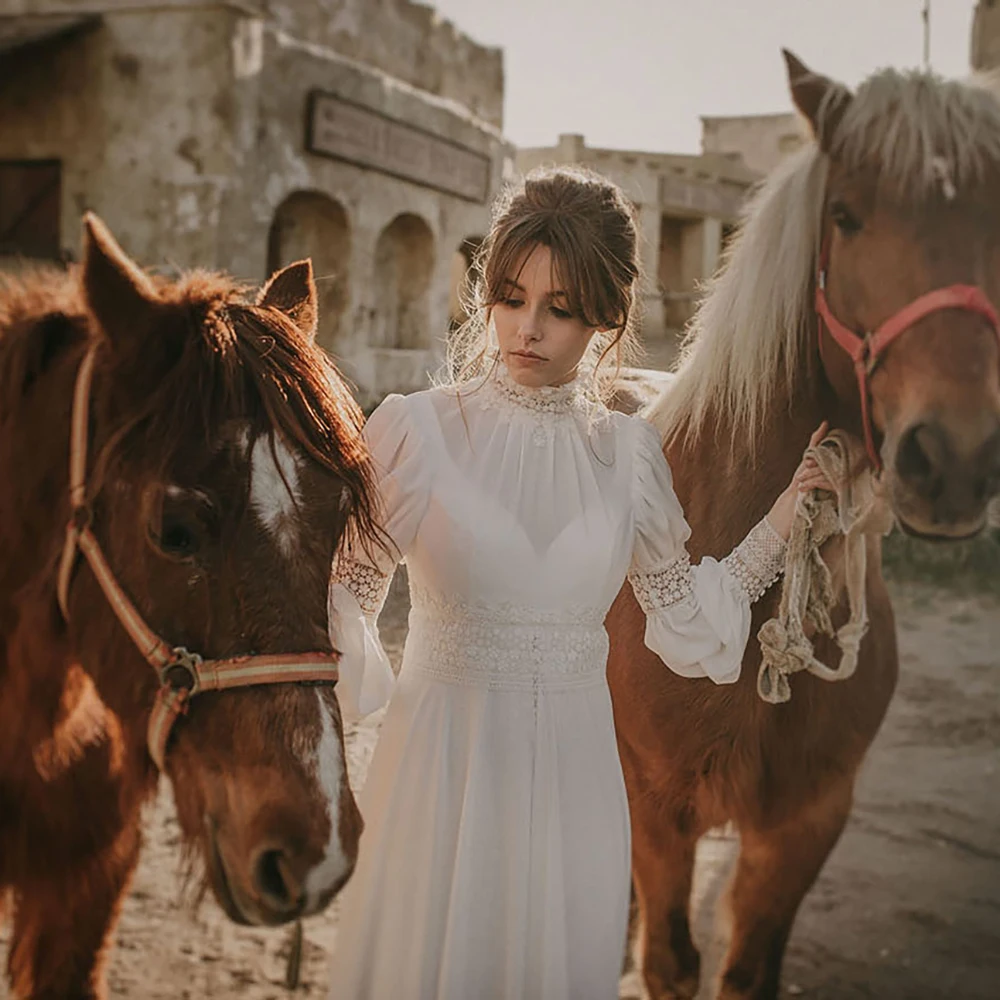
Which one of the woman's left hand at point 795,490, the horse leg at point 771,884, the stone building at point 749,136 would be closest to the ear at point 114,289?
the woman's left hand at point 795,490

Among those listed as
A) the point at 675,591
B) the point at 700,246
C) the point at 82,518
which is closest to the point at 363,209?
the point at 675,591

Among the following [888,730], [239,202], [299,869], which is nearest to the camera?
[299,869]

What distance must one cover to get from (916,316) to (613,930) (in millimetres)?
1141

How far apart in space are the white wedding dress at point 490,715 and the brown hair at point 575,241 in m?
0.18

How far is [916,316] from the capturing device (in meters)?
1.68

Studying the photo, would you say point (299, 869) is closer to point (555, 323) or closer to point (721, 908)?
point (555, 323)

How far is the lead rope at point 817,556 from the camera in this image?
1.87 metres

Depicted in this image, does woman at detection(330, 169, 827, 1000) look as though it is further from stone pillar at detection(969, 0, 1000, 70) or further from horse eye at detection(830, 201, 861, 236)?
stone pillar at detection(969, 0, 1000, 70)

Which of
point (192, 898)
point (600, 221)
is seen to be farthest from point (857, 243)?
point (192, 898)

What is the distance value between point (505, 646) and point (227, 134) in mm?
6517

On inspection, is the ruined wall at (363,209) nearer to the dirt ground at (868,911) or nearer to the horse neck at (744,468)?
the dirt ground at (868,911)

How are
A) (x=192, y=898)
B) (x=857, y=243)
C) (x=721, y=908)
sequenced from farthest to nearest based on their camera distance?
1. (x=721, y=908)
2. (x=857, y=243)
3. (x=192, y=898)

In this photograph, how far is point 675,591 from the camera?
1748 millimetres

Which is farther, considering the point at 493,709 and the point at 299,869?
the point at 493,709
